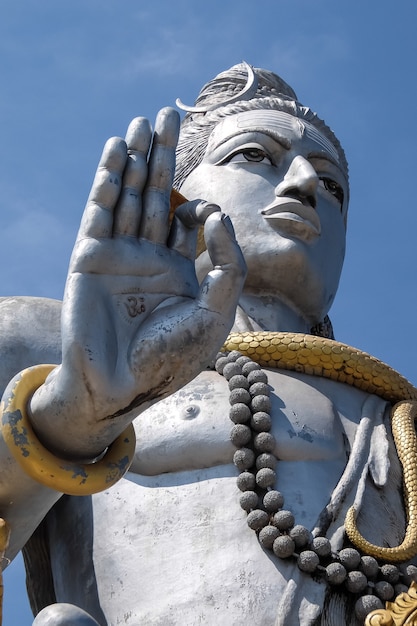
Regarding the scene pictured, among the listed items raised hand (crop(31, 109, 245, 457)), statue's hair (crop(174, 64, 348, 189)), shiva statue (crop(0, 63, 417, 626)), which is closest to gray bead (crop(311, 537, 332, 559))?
shiva statue (crop(0, 63, 417, 626))

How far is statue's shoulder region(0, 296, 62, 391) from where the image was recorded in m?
7.99

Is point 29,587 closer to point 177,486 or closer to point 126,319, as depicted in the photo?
point 177,486

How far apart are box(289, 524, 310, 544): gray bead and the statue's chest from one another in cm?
48

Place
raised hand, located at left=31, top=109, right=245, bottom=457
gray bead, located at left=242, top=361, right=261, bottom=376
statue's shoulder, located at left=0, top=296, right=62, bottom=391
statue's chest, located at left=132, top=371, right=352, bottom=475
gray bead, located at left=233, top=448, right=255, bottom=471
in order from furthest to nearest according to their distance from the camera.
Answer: gray bead, located at left=242, top=361, right=261, bottom=376, statue's chest, located at left=132, top=371, right=352, bottom=475, gray bead, located at left=233, top=448, right=255, bottom=471, statue's shoulder, located at left=0, top=296, right=62, bottom=391, raised hand, located at left=31, top=109, right=245, bottom=457

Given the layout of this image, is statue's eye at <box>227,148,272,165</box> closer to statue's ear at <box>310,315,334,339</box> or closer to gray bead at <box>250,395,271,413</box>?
statue's ear at <box>310,315,334,339</box>

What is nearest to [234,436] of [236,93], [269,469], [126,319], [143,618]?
[269,469]

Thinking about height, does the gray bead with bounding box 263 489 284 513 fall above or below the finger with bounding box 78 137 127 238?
below

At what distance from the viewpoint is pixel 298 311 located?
33.3 feet

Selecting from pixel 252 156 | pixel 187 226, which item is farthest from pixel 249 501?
pixel 252 156

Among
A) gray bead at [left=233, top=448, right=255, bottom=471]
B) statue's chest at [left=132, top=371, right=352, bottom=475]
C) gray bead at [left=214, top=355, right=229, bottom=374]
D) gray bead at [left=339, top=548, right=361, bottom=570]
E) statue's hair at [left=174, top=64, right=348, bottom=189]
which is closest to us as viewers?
gray bead at [left=339, top=548, right=361, bottom=570]

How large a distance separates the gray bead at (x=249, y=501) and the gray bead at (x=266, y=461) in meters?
0.19

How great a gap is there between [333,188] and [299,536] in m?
2.92

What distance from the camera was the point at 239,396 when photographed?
877 centimetres

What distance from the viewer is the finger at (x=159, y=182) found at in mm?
7223
